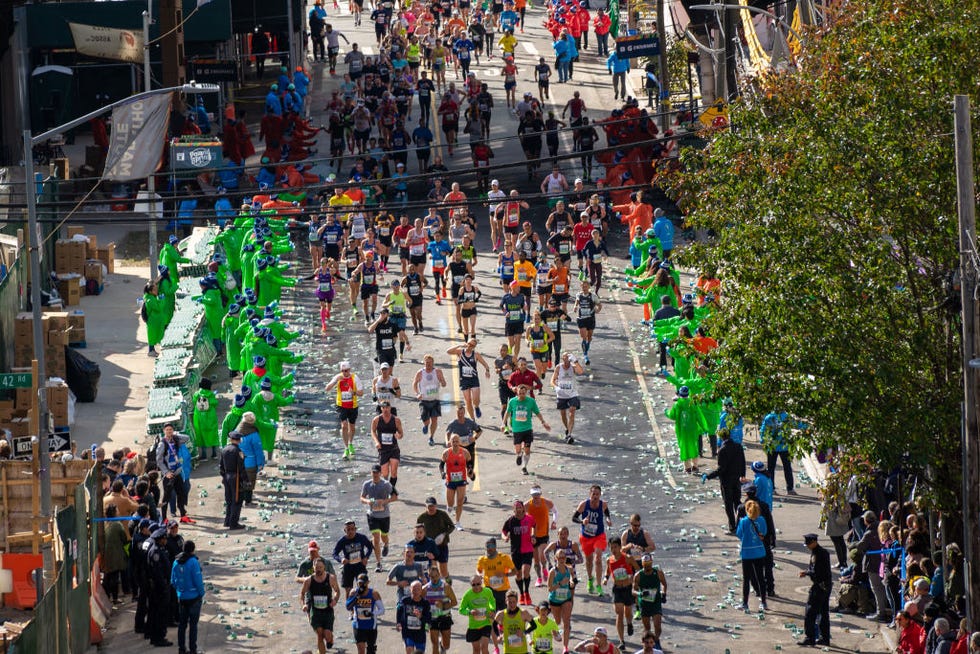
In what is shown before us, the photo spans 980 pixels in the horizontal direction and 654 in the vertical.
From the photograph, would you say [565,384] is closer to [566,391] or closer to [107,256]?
[566,391]

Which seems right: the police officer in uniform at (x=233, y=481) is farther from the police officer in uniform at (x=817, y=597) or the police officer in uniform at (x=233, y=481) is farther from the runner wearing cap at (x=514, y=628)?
the police officer in uniform at (x=817, y=597)

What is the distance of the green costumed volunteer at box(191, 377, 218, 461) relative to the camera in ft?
99.0

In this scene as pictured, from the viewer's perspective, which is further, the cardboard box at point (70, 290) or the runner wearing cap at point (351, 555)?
the cardboard box at point (70, 290)

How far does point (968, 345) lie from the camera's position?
19609 mm

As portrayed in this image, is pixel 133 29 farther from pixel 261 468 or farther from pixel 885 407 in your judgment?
pixel 885 407

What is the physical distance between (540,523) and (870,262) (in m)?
6.31

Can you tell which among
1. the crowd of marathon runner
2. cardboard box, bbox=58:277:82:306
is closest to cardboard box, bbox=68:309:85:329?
the crowd of marathon runner

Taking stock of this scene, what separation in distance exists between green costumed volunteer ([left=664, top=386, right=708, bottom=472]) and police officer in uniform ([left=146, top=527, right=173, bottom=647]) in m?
8.38

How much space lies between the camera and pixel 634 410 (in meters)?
32.3

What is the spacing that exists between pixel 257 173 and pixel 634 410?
19.0 metres

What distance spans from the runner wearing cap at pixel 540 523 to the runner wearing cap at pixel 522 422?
3588 mm

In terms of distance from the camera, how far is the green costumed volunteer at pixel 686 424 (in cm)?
2847

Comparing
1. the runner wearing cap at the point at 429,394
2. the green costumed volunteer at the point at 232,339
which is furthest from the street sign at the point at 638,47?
the runner wearing cap at the point at 429,394

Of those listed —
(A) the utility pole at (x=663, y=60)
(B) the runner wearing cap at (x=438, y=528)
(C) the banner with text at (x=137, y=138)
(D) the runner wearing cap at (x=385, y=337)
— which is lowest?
(B) the runner wearing cap at (x=438, y=528)
